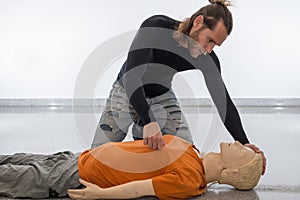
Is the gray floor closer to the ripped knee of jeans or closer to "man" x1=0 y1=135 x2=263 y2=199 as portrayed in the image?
"man" x1=0 y1=135 x2=263 y2=199

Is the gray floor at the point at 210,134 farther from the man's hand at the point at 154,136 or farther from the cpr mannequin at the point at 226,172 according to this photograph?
the man's hand at the point at 154,136

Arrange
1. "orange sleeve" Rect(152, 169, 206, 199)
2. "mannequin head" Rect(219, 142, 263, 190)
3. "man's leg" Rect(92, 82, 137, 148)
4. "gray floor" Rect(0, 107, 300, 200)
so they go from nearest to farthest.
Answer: "orange sleeve" Rect(152, 169, 206, 199)
"mannequin head" Rect(219, 142, 263, 190)
"gray floor" Rect(0, 107, 300, 200)
"man's leg" Rect(92, 82, 137, 148)

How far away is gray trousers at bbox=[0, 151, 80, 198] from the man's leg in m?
0.25

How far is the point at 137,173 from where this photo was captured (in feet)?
5.35

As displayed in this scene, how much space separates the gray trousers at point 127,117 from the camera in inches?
78.8

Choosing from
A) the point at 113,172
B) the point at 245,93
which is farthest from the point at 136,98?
the point at 245,93

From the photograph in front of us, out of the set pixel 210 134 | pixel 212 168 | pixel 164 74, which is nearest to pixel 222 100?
pixel 164 74

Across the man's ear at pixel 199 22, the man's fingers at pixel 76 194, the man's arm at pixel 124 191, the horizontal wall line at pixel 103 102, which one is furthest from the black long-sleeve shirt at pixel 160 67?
the horizontal wall line at pixel 103 102

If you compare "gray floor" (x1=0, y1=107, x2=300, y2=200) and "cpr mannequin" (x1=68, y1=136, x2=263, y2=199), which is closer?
"cpr mannequin" (x1=68, y1=136, x2=263, y2=199)

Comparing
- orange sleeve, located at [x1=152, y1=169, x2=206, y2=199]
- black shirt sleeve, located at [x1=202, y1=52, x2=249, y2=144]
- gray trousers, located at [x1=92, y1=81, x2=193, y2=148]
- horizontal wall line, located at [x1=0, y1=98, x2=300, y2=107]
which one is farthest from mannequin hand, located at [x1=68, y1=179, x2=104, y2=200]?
horizontal wall line, located at [x1=0, y1=98, x2=300, y2=107]

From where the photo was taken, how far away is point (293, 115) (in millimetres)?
3812

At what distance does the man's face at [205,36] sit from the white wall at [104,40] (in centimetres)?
239

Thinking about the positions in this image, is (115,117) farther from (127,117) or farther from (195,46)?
(195,46)

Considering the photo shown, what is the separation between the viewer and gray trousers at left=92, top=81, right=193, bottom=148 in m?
2.00
